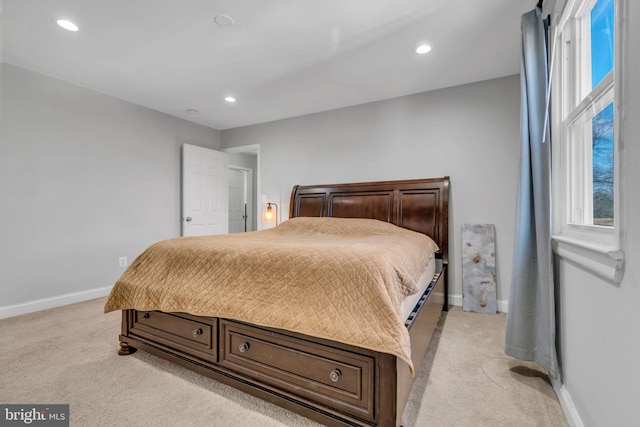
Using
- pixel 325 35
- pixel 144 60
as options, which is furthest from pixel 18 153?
pixel 325 35

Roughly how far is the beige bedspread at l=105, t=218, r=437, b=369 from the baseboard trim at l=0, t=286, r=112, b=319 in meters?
1.69

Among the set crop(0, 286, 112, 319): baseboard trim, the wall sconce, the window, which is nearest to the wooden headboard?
the wall sconce

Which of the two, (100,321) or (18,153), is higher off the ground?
(18,153)

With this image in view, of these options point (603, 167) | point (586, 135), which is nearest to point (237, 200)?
point (586, 135)

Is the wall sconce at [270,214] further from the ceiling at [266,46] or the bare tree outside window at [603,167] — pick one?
the bare tree outside window at [603,167]

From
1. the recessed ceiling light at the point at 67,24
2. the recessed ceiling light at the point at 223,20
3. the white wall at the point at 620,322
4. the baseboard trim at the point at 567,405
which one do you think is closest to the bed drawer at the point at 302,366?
the white wall at the point at 620,322

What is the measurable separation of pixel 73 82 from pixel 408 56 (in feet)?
11.6

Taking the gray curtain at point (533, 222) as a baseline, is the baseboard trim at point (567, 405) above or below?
below

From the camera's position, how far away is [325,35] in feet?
7.52

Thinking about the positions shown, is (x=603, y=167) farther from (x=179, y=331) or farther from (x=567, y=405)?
(x=179, y=331)

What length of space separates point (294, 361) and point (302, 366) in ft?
0.16

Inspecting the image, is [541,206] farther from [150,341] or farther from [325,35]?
[150,341]

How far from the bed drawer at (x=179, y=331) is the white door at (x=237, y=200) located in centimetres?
437

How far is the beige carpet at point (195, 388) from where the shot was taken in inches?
55.9
